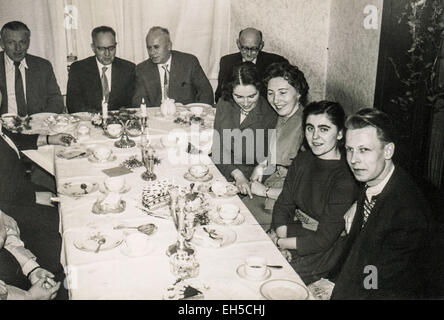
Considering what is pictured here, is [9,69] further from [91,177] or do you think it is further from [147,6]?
[91,177]

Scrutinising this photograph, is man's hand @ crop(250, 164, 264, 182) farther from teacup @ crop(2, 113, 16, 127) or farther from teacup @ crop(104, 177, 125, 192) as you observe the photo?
teacup @ crop(2, 113, 16, 127)

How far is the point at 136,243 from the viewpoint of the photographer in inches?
76.8

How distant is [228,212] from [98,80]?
9.53ft

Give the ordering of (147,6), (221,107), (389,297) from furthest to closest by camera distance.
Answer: (147,6) < (221,107) < (389,297)

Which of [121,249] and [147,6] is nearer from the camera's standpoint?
[121,249]

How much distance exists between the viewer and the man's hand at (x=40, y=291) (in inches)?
80.3

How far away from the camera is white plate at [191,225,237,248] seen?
2.04 meters

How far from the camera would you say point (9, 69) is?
4.46 meters

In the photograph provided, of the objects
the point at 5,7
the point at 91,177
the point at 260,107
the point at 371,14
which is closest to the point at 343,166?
the point at 260,107

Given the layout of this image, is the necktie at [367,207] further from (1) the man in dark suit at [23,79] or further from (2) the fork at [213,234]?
(1) the man in dark suit at [23,79]

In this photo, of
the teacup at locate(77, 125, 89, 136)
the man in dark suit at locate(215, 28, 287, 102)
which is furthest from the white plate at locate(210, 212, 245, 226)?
the man in dark suit at locate(215, 28, 287, 102)

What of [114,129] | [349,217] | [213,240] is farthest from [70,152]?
[349,217]

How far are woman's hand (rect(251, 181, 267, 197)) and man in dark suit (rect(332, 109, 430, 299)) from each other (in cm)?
94
